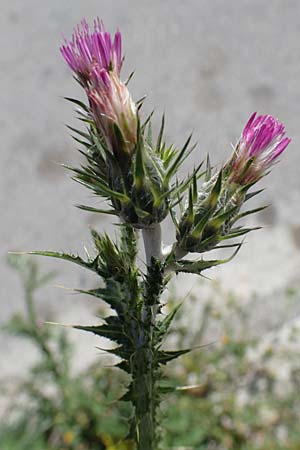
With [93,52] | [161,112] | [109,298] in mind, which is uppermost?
[161,112]

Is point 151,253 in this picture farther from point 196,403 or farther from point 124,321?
point 196,403

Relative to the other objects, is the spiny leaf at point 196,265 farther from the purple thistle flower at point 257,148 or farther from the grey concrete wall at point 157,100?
the grey concrete wall at point 157,100

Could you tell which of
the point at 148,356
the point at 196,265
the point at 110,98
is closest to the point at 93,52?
the point at 110,98

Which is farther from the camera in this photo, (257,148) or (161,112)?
(161,112)

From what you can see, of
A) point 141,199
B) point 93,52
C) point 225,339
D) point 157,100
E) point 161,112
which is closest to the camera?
point 141,199

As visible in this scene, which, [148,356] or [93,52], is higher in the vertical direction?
[93,52]

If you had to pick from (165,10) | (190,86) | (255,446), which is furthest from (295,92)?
(255,446)

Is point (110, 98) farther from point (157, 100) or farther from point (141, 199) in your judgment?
point (157, 100)
